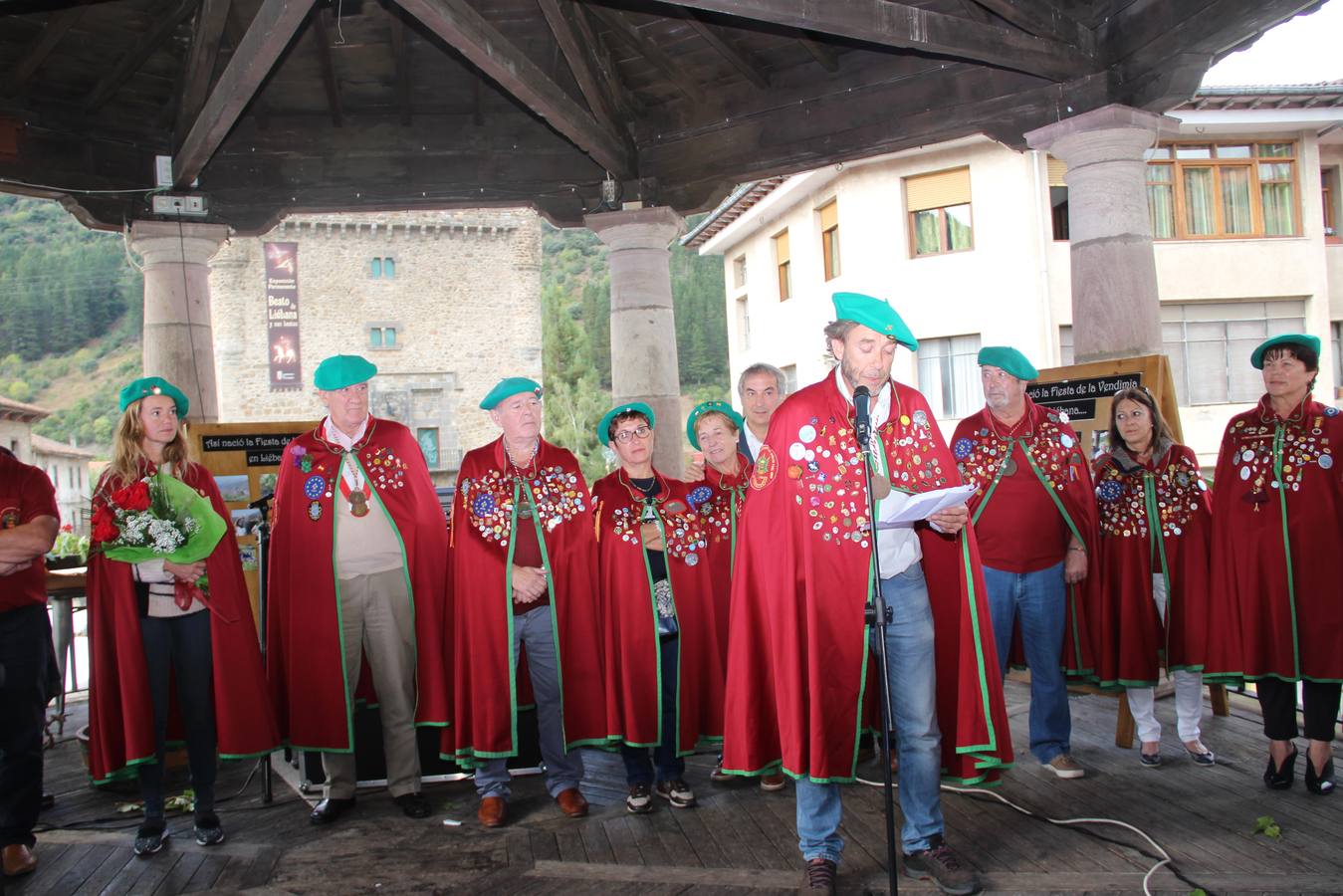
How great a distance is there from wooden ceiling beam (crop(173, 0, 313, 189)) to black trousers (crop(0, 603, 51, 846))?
2.89m

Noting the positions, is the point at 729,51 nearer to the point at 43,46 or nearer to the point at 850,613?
the point at 43,46

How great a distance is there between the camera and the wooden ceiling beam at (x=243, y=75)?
4.99 meters

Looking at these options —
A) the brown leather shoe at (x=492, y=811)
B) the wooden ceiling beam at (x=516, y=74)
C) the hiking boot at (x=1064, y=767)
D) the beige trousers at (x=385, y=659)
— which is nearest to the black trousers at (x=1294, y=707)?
the hiking boot at (x=1064, y=767)

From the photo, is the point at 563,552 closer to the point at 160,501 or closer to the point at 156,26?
the point at 160,501

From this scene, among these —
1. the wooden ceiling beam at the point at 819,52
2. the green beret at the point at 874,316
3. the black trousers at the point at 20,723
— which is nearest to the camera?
the green beret at the point at 874,316

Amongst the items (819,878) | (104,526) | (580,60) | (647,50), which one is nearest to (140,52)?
(580,60)

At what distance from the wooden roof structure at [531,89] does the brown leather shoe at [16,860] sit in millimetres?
3859

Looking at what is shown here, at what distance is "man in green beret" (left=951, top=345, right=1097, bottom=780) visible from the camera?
495 centimetres

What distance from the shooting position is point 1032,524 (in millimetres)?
4941

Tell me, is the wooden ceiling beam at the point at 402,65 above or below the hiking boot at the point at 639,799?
above

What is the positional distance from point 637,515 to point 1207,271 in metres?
20.0

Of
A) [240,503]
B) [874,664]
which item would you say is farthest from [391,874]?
[240,503]

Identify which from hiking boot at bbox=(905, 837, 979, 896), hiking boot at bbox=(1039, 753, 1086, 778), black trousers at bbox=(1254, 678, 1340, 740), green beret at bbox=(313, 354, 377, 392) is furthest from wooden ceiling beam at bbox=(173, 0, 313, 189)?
black trousers at bbox=(1254, 678, 1340, 740)

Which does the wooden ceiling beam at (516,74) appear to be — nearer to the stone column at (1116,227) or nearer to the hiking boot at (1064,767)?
the stone column at (1116,227)
